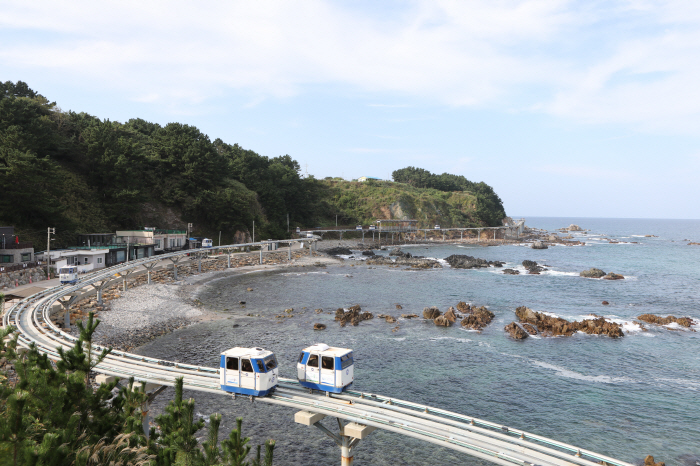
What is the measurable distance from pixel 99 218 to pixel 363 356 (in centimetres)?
6302

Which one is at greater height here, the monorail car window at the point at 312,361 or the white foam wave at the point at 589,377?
the monorail car window at the point at 312,361

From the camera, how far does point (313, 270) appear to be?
81312mm

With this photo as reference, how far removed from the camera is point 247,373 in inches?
751

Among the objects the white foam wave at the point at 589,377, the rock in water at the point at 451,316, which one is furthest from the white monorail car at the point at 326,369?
Answer: the rock in water at the point at 451,316

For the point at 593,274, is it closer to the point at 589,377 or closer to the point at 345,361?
the point at 589,377

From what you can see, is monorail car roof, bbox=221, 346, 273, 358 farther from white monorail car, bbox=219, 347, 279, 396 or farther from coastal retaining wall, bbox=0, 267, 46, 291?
coastal retaining wall, bbox=0, 267, 46, 291

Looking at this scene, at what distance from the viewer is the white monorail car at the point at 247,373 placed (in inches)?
748

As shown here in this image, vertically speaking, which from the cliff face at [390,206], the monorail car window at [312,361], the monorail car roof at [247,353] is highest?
the cliff face at [390,206]

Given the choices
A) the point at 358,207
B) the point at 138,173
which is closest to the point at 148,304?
the point at 138,173

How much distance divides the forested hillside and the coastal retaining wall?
521 inches

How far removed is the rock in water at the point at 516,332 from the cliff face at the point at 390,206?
12105 centimetres

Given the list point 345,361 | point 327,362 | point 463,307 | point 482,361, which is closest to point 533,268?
point 463,307

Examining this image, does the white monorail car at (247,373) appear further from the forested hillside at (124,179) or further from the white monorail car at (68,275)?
the forested hillside at (124,179)

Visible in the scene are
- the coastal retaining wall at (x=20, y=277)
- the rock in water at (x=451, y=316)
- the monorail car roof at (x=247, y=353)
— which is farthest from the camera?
the rock in water at (x=451, y=316)
